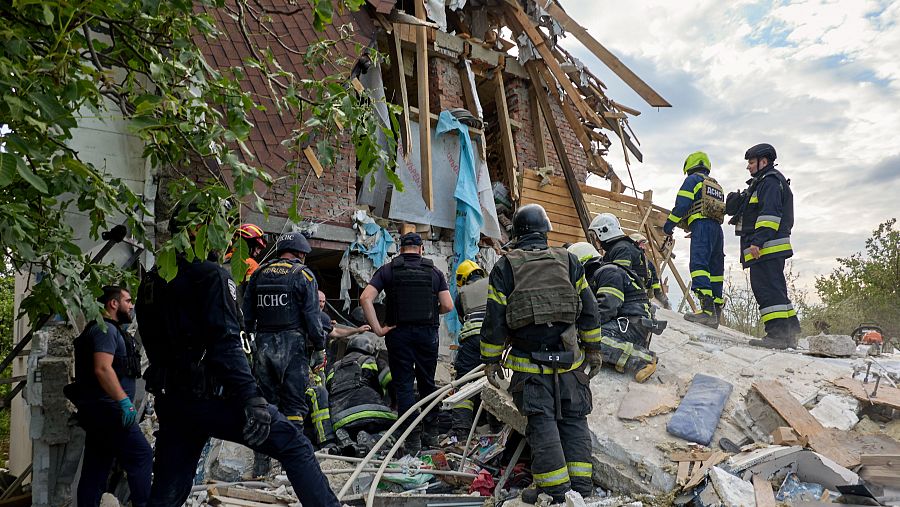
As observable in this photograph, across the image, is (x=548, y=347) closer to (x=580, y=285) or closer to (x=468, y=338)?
(x=580, y=285)

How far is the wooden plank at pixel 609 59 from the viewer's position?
8.10m

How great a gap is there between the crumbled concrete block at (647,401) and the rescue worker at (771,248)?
2.35 m

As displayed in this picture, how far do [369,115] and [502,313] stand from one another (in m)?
1.67

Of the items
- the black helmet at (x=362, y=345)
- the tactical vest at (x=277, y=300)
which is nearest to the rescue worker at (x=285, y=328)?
the tactical vest at (x=277, y=300)

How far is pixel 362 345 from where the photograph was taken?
238 inches

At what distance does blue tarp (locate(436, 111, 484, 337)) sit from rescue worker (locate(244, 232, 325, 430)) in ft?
13.3

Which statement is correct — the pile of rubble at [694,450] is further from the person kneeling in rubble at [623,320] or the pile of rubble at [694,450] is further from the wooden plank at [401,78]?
the wooden plank at [401,78]

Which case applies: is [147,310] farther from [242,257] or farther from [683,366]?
[683,366]

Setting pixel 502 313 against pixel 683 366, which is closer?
pixel 502 313

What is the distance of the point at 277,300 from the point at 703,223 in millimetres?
5325

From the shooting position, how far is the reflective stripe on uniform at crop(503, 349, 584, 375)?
11.7 feet

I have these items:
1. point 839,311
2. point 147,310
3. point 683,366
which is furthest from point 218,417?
point 839,311

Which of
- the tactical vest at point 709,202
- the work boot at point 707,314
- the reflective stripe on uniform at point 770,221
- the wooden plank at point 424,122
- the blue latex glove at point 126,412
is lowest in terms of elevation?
the blue latex glove at point 126,412

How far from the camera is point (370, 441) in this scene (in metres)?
5.04
